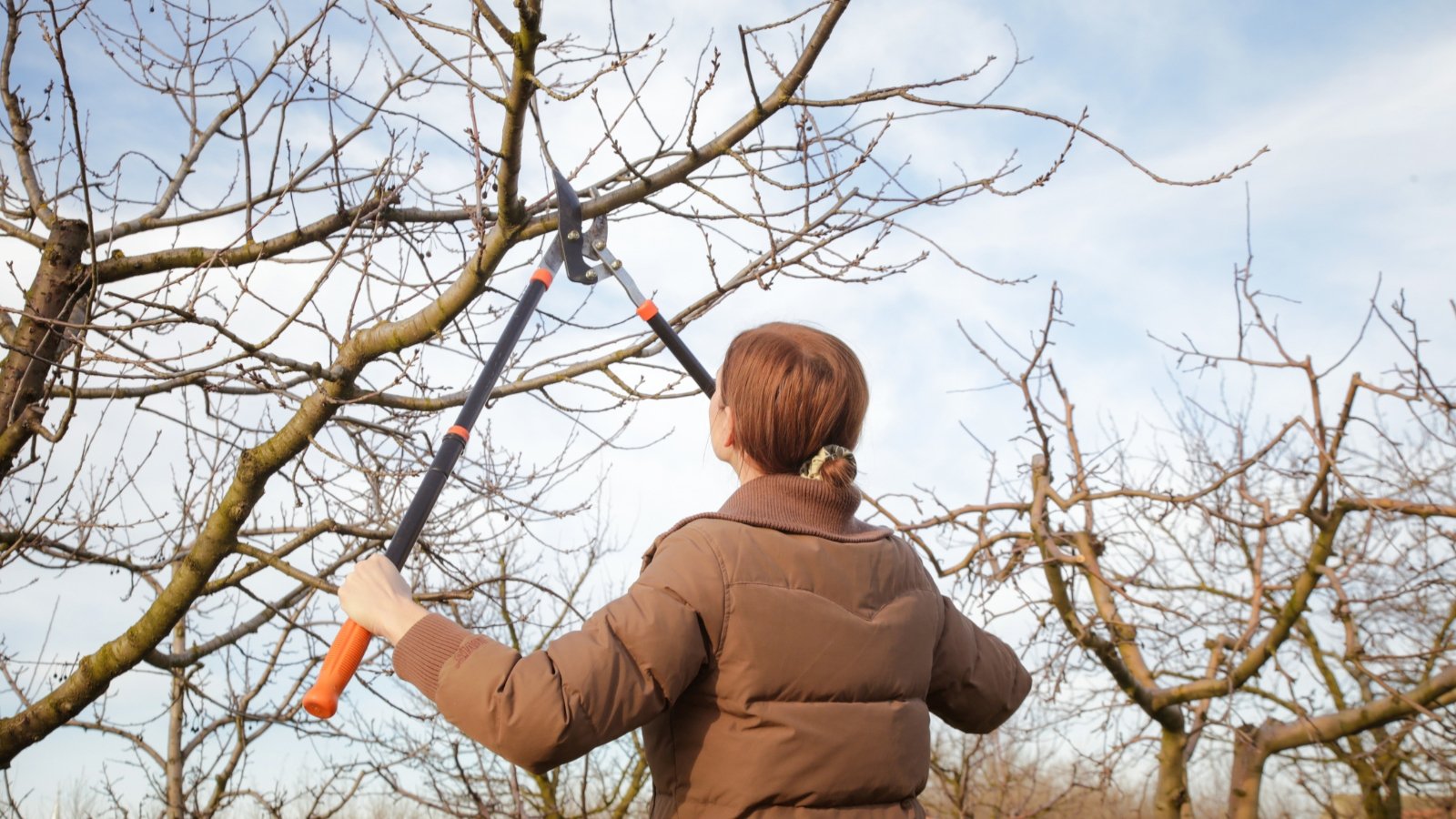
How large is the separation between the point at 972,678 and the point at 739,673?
0.65 meters

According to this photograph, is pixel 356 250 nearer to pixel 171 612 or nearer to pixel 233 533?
pixel 233 533

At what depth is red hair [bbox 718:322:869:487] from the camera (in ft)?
6.16

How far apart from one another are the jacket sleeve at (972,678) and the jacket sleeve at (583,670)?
1.93ft

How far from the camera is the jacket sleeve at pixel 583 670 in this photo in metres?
1.59

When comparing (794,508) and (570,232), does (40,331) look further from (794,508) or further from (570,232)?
(794,508)

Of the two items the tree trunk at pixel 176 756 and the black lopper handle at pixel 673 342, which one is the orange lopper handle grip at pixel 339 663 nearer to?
the black lopper handle at pixel 673 342

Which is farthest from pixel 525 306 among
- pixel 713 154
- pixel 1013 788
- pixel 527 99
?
pixel 1013 788

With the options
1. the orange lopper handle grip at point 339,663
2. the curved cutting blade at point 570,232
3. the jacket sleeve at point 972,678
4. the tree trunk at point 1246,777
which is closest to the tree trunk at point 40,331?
the curved cutting blade at point 570,232

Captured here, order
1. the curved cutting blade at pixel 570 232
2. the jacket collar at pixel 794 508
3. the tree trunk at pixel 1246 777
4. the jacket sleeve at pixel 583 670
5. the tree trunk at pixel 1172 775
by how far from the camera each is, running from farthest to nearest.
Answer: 1. the tree trunk at pixel 1246 777
2. the tree trunk at pixel 1172 775
3. the curved cutting blade at pixel 570 232
4. the jacket collar at pixel 794 508
5. the jacket sleeve at pixel 583 670

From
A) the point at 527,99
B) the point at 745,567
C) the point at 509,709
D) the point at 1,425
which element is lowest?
the point at 509,709

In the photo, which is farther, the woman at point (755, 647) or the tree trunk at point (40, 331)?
the tree trunk at point (40, 331)

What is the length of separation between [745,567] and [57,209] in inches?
179

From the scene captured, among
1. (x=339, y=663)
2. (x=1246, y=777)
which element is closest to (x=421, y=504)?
(x=339, y=663)

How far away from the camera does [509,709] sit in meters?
1.60
